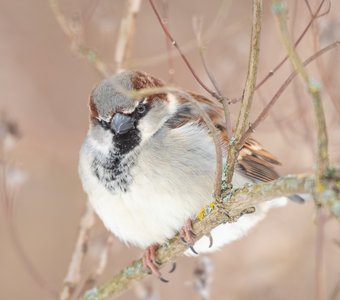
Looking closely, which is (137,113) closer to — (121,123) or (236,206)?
(121,123)

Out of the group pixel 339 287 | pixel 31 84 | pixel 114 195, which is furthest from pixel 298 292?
pixel 31 84

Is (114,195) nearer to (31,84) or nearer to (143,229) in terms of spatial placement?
(143,229)

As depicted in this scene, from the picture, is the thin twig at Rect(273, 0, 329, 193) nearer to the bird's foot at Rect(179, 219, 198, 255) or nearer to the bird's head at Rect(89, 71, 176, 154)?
the bird's foot at Rect(179, 219, 198, 255)

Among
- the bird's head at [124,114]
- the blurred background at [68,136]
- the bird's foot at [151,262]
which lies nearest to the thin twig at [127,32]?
the bird's head at [124,114]

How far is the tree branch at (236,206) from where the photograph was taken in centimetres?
139

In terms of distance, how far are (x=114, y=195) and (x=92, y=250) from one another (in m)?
0.45

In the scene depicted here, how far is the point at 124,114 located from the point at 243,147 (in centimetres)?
61

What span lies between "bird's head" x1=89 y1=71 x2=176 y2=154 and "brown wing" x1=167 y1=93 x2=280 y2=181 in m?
0.09

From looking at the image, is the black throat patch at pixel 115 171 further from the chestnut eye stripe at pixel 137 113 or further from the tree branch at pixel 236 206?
the tree branch at pixel 236 206

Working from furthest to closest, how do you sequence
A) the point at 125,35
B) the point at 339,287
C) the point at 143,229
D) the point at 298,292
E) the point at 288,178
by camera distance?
the point at 298,292 → the point at 125,35 → the point at 143,229 → the point at 339,287 → the point at 288,178

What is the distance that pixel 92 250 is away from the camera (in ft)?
9.85

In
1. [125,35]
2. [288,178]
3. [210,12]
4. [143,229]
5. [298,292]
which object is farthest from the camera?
[210,12]

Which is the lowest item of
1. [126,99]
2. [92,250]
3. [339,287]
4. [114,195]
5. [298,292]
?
[298,292]

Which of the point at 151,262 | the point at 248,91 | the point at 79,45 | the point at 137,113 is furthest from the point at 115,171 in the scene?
the point at 248,91
